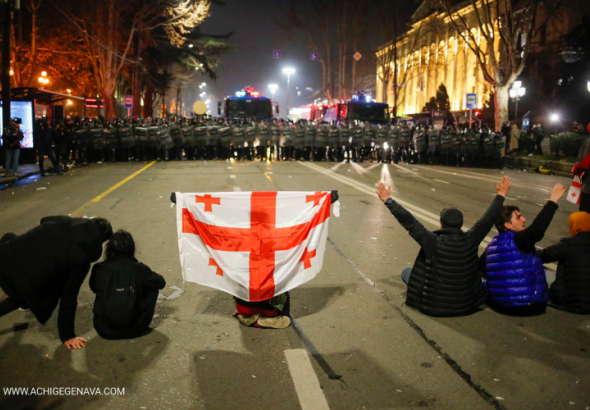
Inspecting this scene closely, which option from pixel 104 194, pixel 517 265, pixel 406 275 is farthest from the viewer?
pixel 104 194

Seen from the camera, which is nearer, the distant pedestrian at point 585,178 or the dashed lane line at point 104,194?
the distant pedestrian at point 585,178

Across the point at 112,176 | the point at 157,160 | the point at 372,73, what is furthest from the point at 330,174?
the point at 372,73

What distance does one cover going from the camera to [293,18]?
59469mm

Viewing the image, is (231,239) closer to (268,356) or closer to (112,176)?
(268,356)

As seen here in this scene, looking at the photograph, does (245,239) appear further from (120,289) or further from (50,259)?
(50,259)

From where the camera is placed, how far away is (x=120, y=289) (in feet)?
15.1

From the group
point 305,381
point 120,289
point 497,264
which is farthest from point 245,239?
point 497,264

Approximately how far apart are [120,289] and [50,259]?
1.89 feet

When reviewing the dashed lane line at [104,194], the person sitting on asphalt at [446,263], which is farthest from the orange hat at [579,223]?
the dashed lane line at [104,194]

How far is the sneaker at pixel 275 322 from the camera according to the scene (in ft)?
16.6

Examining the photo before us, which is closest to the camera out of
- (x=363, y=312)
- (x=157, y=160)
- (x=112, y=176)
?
(x=363, y=312)

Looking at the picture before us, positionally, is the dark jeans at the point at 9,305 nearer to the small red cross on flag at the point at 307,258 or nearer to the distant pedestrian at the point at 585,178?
the small red cross on flag at the point at 307,258

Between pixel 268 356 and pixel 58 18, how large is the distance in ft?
126

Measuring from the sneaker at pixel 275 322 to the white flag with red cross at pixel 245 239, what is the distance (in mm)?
200
